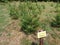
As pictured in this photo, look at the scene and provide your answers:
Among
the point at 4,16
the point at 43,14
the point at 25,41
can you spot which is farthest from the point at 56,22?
the point at 4,16

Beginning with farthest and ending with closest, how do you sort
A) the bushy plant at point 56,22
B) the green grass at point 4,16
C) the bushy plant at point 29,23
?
the green grass at point 4,16 < the bushy plant at point 56,22 < the bushy plant at point 29,23

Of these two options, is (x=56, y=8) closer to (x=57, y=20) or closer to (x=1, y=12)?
(x=57, y=20)

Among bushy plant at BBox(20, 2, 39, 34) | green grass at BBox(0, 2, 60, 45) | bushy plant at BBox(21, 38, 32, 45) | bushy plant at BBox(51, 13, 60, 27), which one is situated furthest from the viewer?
bushy plant at BBox(51, 13, 60, 27)

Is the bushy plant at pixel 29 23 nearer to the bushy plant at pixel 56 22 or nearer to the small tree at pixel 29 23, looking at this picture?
the small tree at pixel 29 23

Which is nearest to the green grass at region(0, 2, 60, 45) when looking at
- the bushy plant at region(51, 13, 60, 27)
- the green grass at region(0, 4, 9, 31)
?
the green grass at region(0, 4, 9, 31)

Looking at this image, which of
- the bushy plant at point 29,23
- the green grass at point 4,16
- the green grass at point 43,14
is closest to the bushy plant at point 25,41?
the bushy plant at point 29,23

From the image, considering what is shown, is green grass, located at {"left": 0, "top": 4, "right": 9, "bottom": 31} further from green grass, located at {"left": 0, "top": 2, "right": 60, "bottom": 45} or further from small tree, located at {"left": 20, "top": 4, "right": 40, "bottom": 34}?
small tree, located at {"left": 20, "top": 4, "right": 40, "bottom": 34}

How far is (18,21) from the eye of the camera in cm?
727

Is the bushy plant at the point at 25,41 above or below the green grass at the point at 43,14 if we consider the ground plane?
below

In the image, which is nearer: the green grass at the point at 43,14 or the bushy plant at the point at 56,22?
the green grass at the point at 43,14

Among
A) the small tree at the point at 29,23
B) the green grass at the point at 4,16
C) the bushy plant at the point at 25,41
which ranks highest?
the small tree at the point at 29,23

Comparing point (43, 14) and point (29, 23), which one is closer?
point (29, 23)

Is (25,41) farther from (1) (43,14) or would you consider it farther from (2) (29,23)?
(1) (43,14)

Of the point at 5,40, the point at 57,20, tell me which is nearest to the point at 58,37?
the point at 57,20
